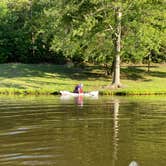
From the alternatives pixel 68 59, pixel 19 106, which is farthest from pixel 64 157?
pixel 68 59

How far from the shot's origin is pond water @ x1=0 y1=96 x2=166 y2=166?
12932mm

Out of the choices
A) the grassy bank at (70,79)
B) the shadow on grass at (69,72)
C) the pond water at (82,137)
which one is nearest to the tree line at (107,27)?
the grassy bank at (70,79)

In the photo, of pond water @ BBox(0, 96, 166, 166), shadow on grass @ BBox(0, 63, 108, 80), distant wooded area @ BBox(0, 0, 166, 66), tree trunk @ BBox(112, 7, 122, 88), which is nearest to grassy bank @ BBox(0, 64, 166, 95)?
shadow on grass @ BBox(0, 63, 108, 80)

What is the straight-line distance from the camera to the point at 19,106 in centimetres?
2845

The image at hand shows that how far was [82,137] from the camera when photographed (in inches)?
652

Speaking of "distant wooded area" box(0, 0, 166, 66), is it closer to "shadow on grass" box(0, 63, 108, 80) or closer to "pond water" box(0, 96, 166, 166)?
"shadow on grass" box(0, 63, 108, 80)

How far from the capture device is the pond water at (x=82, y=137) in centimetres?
1293

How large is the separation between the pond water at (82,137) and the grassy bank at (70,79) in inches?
588

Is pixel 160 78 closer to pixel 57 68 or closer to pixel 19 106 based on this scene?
pixel 57 68

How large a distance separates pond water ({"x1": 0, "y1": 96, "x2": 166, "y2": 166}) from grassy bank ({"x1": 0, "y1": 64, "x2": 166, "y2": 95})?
588 inches

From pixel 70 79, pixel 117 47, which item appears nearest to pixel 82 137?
pixel 117 47

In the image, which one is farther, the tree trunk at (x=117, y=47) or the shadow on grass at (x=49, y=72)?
the shadow on grass at (x=49, y=72)

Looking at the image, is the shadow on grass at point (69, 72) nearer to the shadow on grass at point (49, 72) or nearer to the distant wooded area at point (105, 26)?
the shadow on grass at point (49, 72)

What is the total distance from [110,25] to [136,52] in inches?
141
